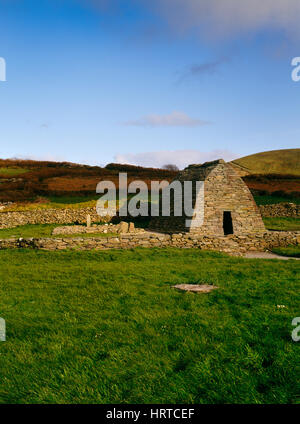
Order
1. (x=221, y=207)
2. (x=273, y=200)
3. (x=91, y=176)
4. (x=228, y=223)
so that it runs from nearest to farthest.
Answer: (x=221, y=207)
(x=228, y=223)
(x=273, y=200)
(x=91, y=176)

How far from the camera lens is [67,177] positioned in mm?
41906

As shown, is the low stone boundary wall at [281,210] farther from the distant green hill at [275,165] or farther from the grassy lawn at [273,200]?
the distant green hill at [275,165]

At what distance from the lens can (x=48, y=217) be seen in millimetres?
27953

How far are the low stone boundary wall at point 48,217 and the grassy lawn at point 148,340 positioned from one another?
64.7 feet

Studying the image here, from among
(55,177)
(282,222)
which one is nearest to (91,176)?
(55,177)

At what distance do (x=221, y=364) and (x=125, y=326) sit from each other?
6.41ft

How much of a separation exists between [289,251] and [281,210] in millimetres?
17599

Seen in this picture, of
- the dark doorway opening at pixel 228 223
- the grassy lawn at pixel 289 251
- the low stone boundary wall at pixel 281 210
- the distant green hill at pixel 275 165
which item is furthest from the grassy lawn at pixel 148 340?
the distant green hill at pixel 275 165

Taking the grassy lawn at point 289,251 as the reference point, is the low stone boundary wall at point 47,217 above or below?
above

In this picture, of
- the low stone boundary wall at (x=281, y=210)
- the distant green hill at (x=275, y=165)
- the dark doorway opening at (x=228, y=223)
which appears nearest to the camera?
the dark doorway opening at (x=228, y=223)

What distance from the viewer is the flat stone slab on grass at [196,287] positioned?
693cm

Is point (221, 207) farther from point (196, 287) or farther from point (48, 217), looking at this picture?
point (48, 217)

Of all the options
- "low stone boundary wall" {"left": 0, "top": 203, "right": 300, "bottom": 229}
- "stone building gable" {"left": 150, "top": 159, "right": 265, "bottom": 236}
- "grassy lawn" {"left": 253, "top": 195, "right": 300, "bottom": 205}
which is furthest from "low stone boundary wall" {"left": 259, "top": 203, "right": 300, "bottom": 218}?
"stone building gable" {"left": 150, "top": 159, "right": 265, "bottom": 236}
